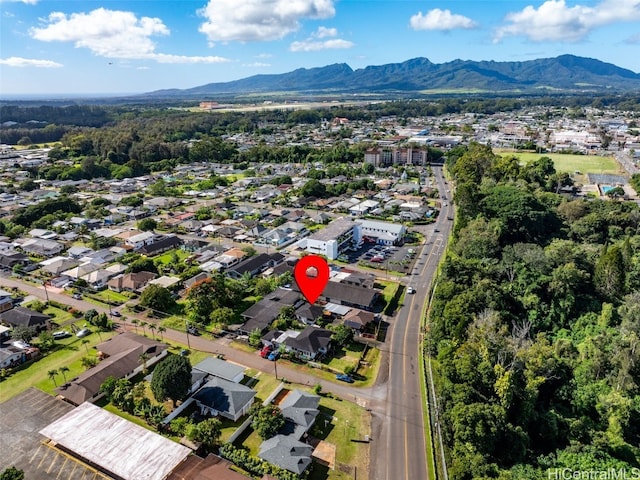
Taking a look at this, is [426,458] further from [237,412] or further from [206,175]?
[206,175]

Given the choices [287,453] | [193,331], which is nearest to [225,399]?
[287,453]

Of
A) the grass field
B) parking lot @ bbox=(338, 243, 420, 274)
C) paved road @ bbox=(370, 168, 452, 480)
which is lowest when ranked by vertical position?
paved road @ bbox=(370, 168, 452, 480)

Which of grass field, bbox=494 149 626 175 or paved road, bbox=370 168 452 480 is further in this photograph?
grass field, bbox=494 149 626 175

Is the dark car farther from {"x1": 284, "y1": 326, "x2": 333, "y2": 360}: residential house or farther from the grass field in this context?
the grass field

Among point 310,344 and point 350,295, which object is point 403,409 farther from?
point 350,295

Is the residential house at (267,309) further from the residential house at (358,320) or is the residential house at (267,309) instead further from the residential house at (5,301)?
the residential house at (5,301)

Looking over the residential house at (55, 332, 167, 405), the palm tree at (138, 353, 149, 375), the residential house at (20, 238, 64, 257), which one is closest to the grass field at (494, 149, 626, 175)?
the residential house at (55, 332, 167, 405)
